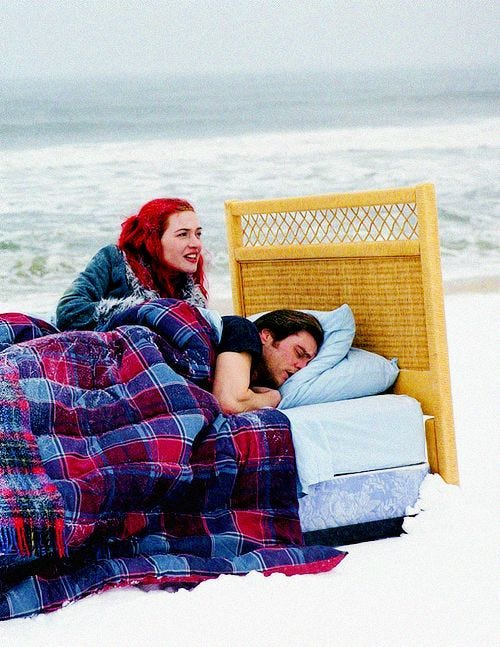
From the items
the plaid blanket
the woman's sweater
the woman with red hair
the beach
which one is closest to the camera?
the plaid blanket

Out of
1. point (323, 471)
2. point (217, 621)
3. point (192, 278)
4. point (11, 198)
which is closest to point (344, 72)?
point (11, 198)

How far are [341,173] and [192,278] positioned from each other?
636 cm

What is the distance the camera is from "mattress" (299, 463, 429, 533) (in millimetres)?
3059

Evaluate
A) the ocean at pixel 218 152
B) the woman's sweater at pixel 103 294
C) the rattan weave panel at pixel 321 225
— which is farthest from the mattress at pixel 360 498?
the ocean at pixel 218 152

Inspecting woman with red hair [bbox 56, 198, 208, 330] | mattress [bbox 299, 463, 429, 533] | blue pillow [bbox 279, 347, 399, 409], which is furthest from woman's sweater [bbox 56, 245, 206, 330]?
mattress [bbox 299, 463, 429, 533]

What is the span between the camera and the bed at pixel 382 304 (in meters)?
3.12

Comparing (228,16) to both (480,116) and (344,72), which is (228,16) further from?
(480,116)

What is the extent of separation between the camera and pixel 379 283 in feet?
11.8

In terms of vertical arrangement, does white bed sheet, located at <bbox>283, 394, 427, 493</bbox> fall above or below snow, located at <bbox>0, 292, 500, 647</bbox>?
above

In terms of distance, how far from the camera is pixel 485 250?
10.1 metres

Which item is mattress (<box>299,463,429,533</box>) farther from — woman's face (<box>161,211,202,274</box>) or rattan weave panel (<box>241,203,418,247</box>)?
woman's face (<box>161,211,202,274</box>)

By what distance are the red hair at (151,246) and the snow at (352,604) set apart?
116 centimetres

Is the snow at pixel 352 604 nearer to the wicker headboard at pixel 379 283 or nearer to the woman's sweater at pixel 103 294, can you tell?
the wicker headboard at pixel 379 283

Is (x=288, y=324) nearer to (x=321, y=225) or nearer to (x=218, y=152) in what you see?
(x=321, y=225)
